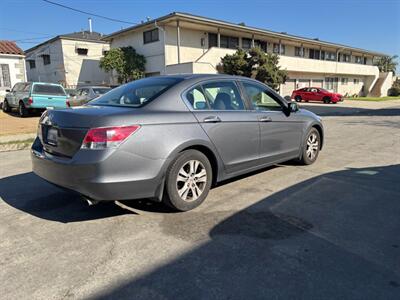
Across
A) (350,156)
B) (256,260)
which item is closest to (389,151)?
(350,156)

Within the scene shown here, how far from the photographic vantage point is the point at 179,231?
344cm

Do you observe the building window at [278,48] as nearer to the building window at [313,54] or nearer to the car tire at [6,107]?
the building window at [313,54]

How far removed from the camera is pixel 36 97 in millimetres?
14602

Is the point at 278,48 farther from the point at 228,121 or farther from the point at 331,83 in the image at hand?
the point at 228,121

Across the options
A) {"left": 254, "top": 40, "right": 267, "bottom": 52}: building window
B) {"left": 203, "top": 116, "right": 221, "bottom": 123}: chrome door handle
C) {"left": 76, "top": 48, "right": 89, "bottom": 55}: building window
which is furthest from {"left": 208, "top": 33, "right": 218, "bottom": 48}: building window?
{"left": 203, "top": 116, "right": 221, "bottom": 123}: chrome door handle

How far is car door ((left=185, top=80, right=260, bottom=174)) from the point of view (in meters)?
4.11

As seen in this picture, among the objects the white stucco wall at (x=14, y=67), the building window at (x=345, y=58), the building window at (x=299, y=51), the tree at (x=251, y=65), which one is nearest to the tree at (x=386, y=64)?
the building window at (x=345, y=58)

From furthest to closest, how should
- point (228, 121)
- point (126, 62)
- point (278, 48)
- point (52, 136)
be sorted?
point (278, 48) → point (126, 62) → point (228, 121) → point (52, 136)

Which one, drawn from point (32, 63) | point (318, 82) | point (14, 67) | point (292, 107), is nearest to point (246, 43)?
point (318, 82)

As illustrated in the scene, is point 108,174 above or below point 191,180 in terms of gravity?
above

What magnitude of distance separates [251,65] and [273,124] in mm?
19001

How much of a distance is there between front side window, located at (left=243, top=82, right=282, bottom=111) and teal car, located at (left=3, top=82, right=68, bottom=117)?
40.2 feet

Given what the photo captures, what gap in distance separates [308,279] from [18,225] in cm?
307

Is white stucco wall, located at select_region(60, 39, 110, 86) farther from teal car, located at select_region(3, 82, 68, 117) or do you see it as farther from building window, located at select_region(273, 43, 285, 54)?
building window, located at select_region(273, 43, 285, 54)
